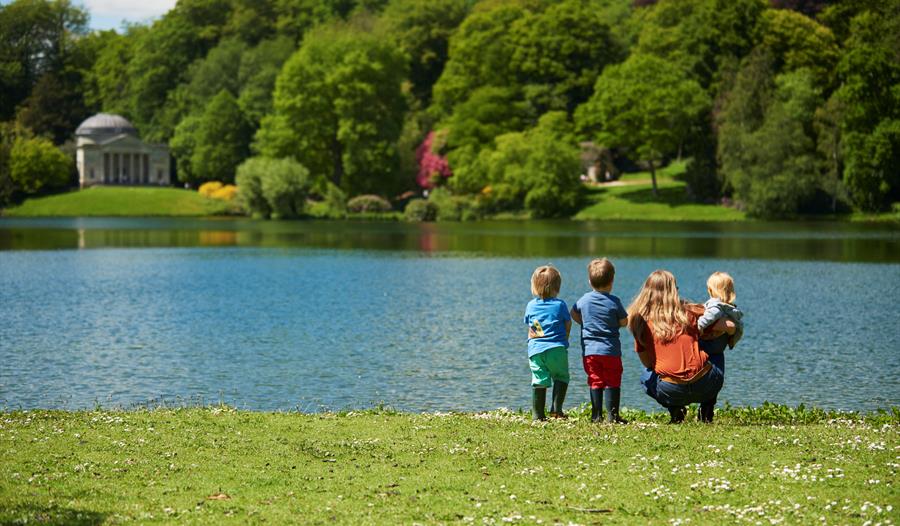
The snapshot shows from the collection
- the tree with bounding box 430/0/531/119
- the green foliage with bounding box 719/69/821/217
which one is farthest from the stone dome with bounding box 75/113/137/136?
the green foliage with bounding box 719/69/821/217

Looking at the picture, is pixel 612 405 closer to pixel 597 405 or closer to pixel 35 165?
pixel 597 405

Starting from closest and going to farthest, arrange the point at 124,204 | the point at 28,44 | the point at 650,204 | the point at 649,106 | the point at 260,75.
→ 1. the point at 649,106
2. the point at 650,204
3. the point at 124,204
4. the point at 260,75
5. the point at 28,44

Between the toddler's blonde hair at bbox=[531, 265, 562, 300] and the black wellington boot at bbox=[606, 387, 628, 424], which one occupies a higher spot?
the toddler's blonde hair at bbox=[531, 265, 562, 300]

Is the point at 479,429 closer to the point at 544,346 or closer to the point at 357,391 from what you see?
the point at 544,346

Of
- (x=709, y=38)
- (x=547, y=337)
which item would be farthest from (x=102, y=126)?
(x=547, y=337)

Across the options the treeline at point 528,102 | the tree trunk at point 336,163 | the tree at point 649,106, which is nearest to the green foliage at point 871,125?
the treeline at point 528,102

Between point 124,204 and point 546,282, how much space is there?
385 feet

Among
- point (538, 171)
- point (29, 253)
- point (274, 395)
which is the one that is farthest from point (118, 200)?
point (274, 395)

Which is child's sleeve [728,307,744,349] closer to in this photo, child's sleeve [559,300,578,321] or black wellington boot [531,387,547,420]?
child's sleeve [559,300,578,321]

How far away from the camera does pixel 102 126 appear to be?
143250mm

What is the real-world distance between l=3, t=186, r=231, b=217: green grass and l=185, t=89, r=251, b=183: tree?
3.85 meters

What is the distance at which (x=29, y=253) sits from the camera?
191ft

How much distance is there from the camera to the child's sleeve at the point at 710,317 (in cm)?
1362

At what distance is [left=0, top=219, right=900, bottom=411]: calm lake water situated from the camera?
20.3 m
